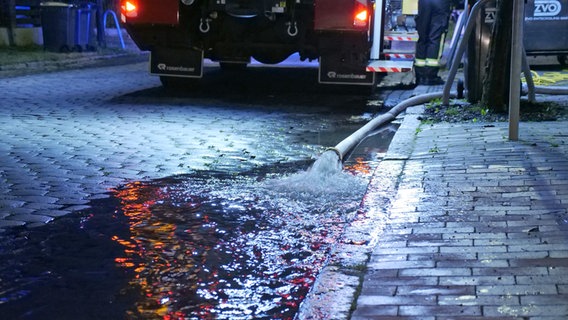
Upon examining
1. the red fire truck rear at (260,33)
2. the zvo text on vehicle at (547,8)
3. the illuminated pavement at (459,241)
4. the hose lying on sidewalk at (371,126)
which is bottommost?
the illuminated pavement at (459,241)

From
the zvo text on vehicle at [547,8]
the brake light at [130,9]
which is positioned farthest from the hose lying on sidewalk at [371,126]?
the zvo text on vehicle at [547,8]

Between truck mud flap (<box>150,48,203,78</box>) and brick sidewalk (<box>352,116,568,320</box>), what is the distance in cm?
557

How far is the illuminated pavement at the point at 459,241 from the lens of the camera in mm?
3495

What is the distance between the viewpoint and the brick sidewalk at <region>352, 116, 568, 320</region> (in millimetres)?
3488

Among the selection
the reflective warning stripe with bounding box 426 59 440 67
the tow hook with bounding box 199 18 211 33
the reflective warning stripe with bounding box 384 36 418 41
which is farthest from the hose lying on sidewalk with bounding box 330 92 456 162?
the tow hook with bounding box 199 18 211 33

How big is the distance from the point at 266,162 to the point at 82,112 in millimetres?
3881

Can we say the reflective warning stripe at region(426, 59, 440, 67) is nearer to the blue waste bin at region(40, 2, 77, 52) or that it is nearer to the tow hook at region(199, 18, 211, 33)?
the tow hook at region(199, 18, 211, 33)

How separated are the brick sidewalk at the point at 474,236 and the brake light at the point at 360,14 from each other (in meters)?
4.03

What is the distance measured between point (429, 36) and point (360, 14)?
3217 millimetres

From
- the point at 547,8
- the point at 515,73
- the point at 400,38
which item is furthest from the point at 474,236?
the point at 547,8

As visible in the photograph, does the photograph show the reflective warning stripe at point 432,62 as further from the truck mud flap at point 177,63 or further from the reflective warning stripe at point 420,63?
the truck mud flap at point 177,63

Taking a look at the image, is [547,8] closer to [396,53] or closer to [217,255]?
[396,53]

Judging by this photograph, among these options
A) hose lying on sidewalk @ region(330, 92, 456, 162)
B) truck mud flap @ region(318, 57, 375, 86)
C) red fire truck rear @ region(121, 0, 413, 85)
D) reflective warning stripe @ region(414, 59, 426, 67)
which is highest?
red fire truck rear @ region(121, 0, 413, 85)

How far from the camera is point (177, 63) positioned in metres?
12.0
